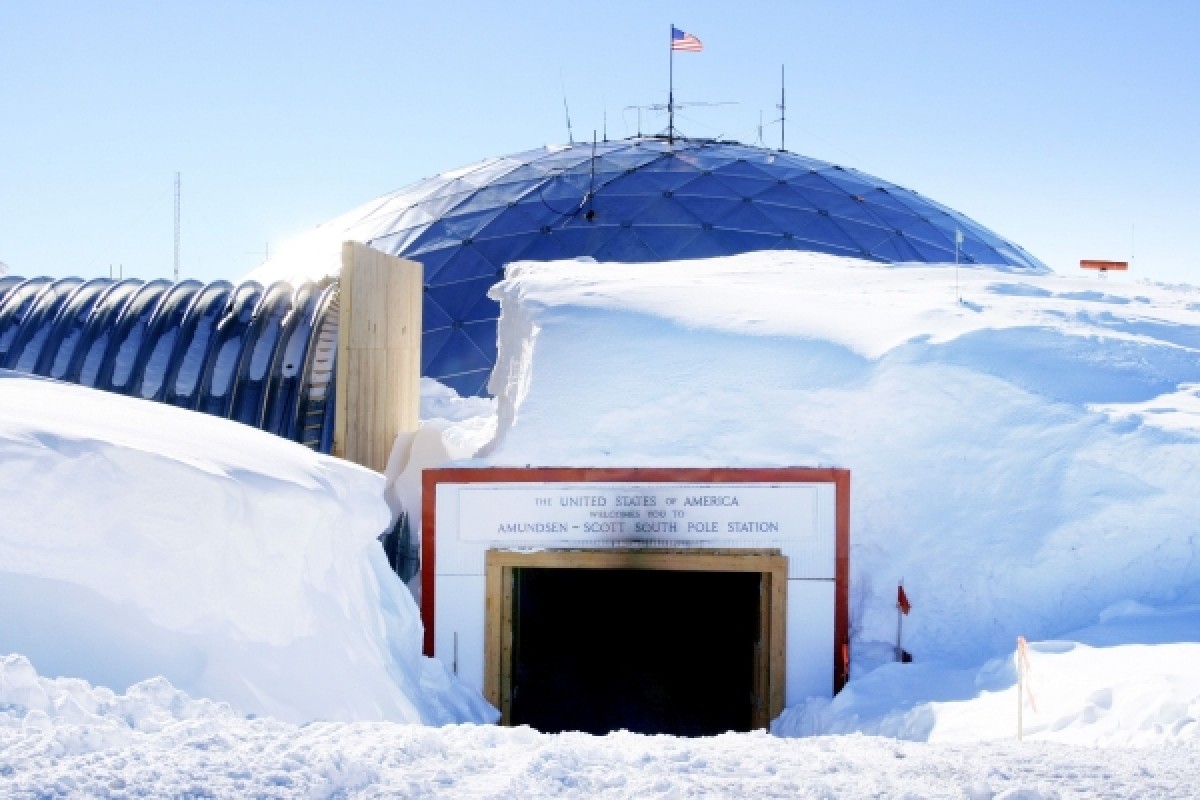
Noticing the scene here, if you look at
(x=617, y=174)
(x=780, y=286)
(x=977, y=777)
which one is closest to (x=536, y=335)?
(x=780, y=286)

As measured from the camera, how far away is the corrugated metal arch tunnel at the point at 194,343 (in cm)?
1528

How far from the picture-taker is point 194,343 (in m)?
16.6

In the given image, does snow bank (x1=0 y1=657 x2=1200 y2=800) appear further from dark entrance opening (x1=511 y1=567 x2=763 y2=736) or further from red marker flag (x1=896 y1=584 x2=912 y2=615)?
dark entrance opening (x1=511 y1=567 x2=763 y2=736)

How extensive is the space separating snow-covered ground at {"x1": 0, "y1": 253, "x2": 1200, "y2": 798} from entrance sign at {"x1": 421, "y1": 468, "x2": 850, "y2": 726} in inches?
15.6

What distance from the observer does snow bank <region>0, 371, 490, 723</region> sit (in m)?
6.83

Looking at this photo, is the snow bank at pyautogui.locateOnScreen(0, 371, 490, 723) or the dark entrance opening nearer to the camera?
the snow bank at pyautogui.locateOnScreen(0, 371, 490, 723)

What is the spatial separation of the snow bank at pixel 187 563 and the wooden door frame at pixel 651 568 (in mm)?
Result: 1657

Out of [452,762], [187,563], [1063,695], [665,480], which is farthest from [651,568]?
[452,762]

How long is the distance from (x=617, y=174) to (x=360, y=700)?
1749 centimetres

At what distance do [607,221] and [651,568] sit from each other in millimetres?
12179

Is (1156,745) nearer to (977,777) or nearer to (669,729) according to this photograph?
(977,777)

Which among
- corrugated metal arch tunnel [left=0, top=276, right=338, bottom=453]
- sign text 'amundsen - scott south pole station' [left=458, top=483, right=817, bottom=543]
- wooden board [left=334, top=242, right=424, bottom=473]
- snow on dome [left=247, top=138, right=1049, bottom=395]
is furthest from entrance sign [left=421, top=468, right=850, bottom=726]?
snow on dome [left=247, top=138, right=1049, bottom=395]

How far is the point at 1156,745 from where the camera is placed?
6.88 m

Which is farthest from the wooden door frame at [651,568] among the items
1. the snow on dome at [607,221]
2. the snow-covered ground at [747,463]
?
the snow on dome at [607,221]
